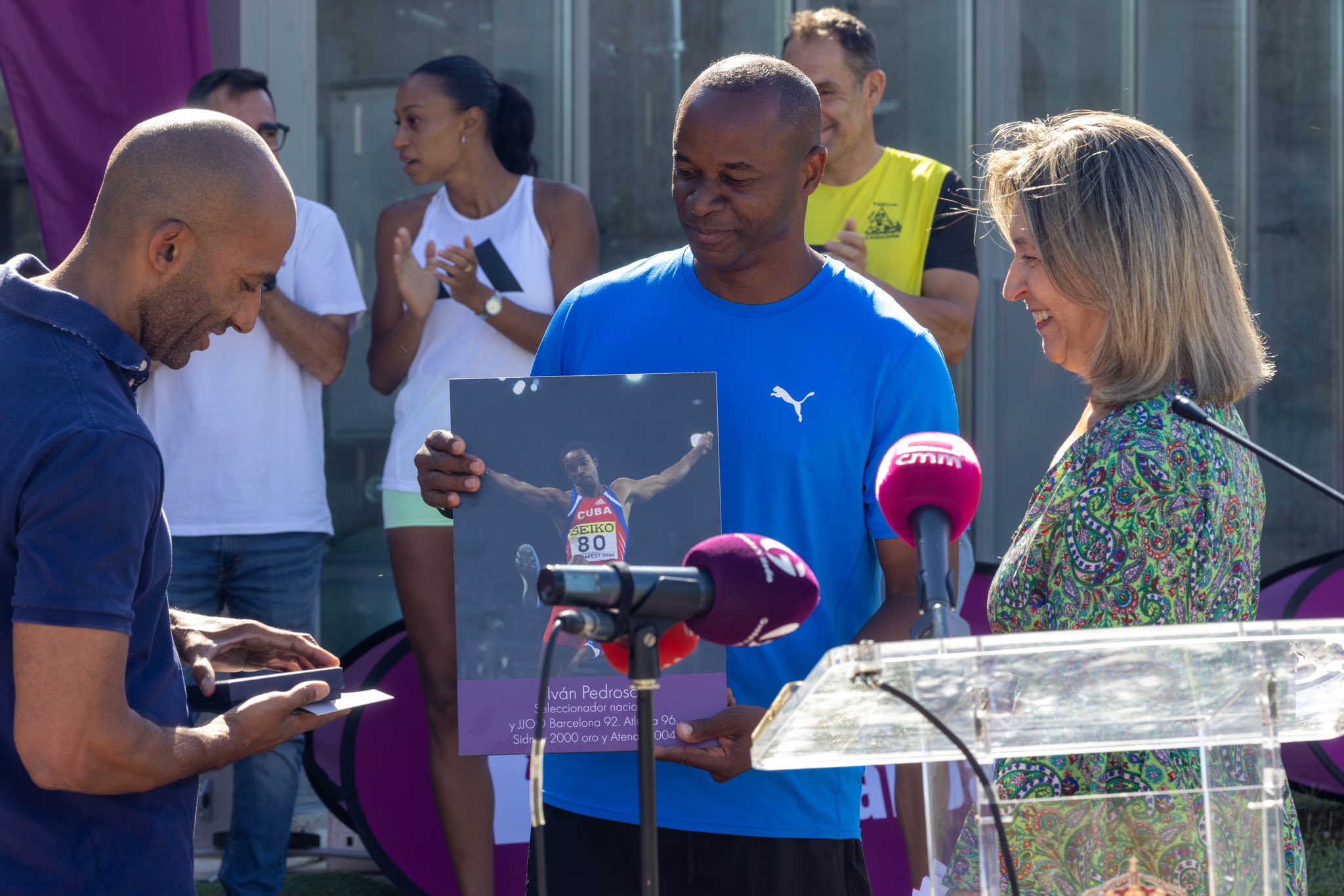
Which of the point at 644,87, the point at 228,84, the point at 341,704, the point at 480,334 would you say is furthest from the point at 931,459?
the point at 644,87

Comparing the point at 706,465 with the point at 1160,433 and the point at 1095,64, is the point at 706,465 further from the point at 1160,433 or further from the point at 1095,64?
the point at 1095,64

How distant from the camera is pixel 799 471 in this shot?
2666 mm

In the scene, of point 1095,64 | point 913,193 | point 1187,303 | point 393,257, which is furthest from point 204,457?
point 1095,64

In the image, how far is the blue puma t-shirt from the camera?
2666 millimetres

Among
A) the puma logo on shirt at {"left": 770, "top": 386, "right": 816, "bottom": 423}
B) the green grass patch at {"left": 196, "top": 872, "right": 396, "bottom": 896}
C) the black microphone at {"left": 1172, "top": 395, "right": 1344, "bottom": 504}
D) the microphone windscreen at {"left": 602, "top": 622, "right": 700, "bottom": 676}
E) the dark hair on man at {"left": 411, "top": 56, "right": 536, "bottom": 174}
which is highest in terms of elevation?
the dark hair on man at {"left": 411, "top": 56, "right": 536, "bottom": 174}

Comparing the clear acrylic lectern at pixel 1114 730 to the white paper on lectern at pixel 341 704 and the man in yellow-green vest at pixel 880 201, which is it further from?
the man in yellow-green vest at pixel 880 201

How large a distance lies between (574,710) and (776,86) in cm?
122

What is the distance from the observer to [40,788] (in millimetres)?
2146

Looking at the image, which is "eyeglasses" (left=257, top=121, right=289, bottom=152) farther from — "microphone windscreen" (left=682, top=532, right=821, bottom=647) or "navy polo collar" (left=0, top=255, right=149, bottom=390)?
"microphone windscreen" (left=682, top=532, right=821, bottom=647)

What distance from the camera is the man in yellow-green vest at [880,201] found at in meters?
4.70

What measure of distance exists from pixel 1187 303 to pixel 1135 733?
82 centimetres

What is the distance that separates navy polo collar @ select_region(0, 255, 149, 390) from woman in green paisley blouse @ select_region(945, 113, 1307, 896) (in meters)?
1.45

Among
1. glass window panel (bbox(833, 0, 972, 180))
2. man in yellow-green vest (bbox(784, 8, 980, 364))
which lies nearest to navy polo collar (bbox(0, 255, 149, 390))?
man in yellow-green vest (bbox(784, 8, 980, 364))

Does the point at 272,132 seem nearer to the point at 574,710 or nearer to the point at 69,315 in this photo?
the point at 69,315
